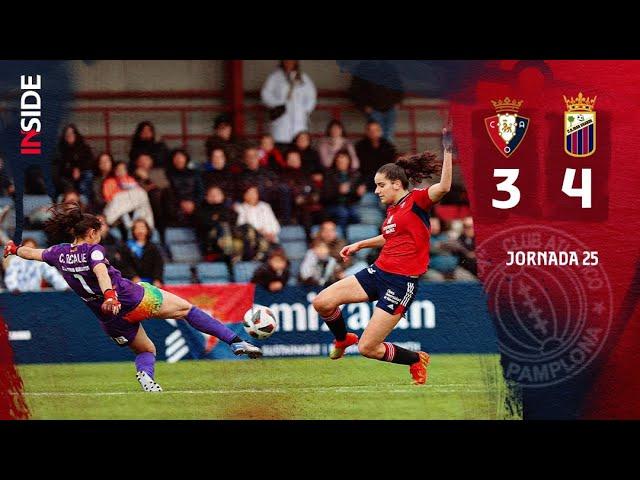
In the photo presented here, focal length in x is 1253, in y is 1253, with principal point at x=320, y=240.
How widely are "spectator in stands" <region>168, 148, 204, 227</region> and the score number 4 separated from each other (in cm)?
286

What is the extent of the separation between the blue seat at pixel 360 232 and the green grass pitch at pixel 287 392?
120cm

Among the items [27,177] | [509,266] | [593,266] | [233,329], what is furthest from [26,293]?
[593,266]

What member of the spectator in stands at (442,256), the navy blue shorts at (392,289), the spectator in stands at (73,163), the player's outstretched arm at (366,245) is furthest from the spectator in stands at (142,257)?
the spectator in stands at (442,256)

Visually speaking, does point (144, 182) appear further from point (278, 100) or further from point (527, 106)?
point (527, 106)

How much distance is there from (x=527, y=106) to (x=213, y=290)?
3338mm

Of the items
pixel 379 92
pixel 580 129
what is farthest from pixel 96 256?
pixel 580 129

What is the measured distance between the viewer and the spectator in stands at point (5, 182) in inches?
431

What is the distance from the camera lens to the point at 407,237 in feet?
33.5

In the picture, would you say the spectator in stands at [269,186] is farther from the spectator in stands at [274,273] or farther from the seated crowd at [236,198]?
the spectator in stands at [274,273]

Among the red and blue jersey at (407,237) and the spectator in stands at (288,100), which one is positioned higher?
the spectator in stands at (288,100)

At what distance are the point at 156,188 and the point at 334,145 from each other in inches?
67.2

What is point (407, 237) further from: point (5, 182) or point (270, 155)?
point (5, 182)

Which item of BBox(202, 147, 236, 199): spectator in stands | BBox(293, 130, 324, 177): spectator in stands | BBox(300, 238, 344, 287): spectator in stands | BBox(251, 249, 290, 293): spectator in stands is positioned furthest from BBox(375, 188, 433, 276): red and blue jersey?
BBox(202, 147, 236, 199): spectator in stands

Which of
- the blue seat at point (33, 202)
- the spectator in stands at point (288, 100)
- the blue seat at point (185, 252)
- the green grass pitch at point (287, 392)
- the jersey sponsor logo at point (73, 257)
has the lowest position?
the green grass pitch at point (287, 392)
